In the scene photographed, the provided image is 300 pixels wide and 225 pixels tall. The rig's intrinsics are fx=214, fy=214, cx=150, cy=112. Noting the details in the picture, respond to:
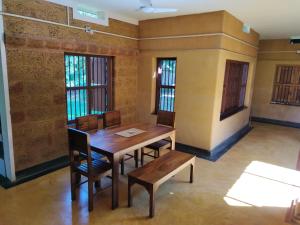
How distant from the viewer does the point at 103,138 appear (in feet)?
9.37

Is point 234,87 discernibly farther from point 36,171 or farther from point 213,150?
point 36,171

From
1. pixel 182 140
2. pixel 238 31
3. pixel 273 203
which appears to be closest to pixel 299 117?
pixel 238 31

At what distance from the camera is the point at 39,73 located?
3.18 meters

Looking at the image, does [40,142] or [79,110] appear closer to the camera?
[40,142]

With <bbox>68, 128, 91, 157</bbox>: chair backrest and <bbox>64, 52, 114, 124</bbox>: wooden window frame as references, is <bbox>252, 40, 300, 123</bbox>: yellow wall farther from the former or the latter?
<bbox>68, 128, 91, 157</bbox>: chair backrest

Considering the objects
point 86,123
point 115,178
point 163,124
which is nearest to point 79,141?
point 115,178

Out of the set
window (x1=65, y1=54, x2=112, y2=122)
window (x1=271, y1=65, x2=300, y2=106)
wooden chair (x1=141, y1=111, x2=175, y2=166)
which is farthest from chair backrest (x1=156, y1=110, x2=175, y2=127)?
window (x1=271, y1=65, x2=300, y2=106)

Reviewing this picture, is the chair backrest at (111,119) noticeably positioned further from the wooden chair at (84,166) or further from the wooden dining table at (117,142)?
the wooden chair at (84,166)

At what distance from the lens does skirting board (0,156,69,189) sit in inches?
118

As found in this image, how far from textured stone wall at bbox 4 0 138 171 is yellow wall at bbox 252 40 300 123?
5.31m

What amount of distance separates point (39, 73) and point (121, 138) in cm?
159

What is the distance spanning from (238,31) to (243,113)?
2.29 m

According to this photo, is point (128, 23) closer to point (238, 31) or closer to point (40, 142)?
point (238, 31)

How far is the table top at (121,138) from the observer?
256 cm
